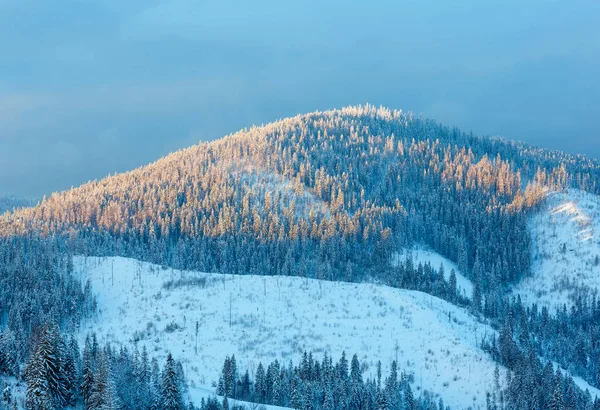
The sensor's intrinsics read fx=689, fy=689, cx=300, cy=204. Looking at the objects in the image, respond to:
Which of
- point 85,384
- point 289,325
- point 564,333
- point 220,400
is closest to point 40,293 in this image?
point 289,325

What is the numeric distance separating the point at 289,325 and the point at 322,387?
28.9 meters

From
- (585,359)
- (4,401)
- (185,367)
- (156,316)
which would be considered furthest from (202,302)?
(585,359)

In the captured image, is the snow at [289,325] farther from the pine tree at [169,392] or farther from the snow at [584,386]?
the pine tree at [169,392]

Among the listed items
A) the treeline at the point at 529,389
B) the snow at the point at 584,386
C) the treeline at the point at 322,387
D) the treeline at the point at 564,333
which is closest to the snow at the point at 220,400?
the treeline at the point at 322,387

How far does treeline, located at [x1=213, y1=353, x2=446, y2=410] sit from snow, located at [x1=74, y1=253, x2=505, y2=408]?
4.17 metres

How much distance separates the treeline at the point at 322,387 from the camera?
94.1 metres

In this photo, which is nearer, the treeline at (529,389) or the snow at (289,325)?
the treeline at (529,389)

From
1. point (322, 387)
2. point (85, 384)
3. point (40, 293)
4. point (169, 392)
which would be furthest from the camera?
point (40, 293)

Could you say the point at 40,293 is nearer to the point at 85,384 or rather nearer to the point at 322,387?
the point at 322,387

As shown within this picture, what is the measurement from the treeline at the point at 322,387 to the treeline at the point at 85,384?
1437 centimetres

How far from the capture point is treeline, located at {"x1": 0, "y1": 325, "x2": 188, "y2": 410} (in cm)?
6650

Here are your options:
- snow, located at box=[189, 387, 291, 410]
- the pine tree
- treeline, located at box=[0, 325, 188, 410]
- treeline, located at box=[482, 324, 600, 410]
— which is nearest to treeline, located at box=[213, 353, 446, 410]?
snow, located at box=[189, 387, 291, 410]

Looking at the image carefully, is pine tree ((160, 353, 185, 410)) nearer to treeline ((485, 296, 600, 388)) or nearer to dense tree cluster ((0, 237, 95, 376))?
dense tree cluster ((0, 237, 95, 376))

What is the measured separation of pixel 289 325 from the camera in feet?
418
